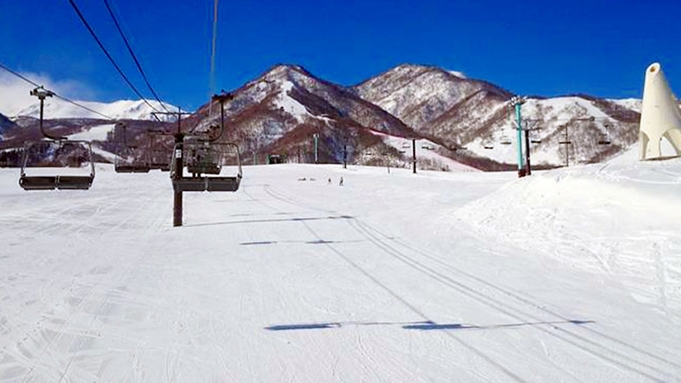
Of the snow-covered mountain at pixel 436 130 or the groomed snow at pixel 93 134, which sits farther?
the groomed snow at pixel 93 134

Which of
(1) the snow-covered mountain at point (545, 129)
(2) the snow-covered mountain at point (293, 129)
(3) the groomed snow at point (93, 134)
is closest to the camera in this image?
(1) the snow-covered mountain at point (545, 129)

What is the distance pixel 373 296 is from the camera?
6.09 metres

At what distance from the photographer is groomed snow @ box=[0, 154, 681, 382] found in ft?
12.7

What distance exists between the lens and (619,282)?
651 cm

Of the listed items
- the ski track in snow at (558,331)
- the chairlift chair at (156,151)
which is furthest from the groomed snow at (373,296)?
the chairlift chair at (156,151)

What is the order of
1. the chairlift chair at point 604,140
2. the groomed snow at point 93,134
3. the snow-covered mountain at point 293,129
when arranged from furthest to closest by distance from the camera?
the groomed snow at point 93,134 → the snow-covered mountain at point 293,129 → the chairlift chair at point 604,140

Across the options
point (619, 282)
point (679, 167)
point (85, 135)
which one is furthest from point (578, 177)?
point (85, 135)

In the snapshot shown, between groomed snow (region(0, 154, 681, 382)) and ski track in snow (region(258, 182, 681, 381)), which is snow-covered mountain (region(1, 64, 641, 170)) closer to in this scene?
groomed snow (region(0, 154, 681, 382))

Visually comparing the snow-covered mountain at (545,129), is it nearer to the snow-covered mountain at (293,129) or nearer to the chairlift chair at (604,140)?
the chairlift chair at (604,140)

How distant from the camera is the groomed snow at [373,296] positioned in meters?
3.87

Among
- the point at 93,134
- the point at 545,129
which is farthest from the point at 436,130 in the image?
the point at 93,134

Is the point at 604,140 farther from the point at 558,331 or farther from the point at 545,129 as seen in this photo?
the point at 545,129

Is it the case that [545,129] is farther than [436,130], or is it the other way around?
[436,130]

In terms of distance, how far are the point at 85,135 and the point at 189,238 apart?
17565 cm
